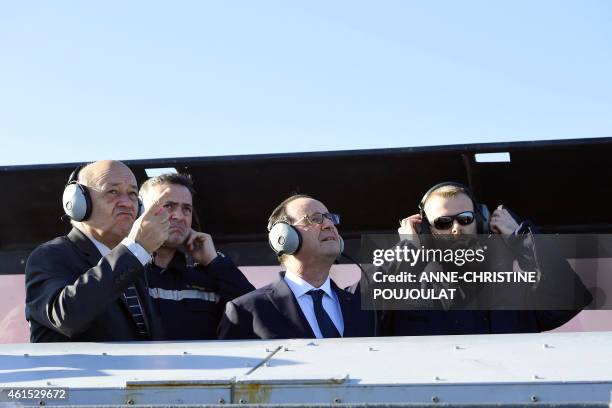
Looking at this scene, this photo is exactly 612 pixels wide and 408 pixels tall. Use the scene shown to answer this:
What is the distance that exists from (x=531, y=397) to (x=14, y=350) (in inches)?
56.8

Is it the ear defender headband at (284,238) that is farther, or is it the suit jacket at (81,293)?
the ear defender headband at (284,238)

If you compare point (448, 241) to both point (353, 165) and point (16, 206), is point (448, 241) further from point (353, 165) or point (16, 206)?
point (16, 206)

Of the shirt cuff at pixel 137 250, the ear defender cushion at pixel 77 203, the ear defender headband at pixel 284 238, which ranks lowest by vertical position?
the shirt cuff at pixel 137 250

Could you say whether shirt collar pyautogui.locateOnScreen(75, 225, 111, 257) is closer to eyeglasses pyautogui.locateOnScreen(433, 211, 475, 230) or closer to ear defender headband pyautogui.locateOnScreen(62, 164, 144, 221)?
ear defender headband pyautogui.locateOnScreen(62, 164, 144, 221)

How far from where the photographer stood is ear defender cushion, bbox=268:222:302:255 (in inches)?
150

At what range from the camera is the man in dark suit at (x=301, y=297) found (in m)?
3.61

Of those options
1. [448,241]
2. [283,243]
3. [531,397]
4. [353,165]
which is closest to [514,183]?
[353,165]

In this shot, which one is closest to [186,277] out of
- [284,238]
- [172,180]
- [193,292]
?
[193,292]

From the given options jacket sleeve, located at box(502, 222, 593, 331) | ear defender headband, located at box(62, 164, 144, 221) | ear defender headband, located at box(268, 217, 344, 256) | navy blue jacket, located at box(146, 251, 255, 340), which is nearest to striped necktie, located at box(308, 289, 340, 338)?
ear defender headband, located at box(268, 217, 344, 256)

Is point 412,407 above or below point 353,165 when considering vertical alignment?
below

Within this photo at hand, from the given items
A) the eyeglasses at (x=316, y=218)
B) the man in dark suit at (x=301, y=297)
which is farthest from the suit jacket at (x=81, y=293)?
the eyeglasses at (x=316, y=218)

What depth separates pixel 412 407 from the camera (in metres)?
2.13

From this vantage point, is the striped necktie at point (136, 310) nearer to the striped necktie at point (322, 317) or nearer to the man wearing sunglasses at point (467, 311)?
the striped necktie at point (322, 317)

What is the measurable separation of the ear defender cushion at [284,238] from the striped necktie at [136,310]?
0.62 metres
